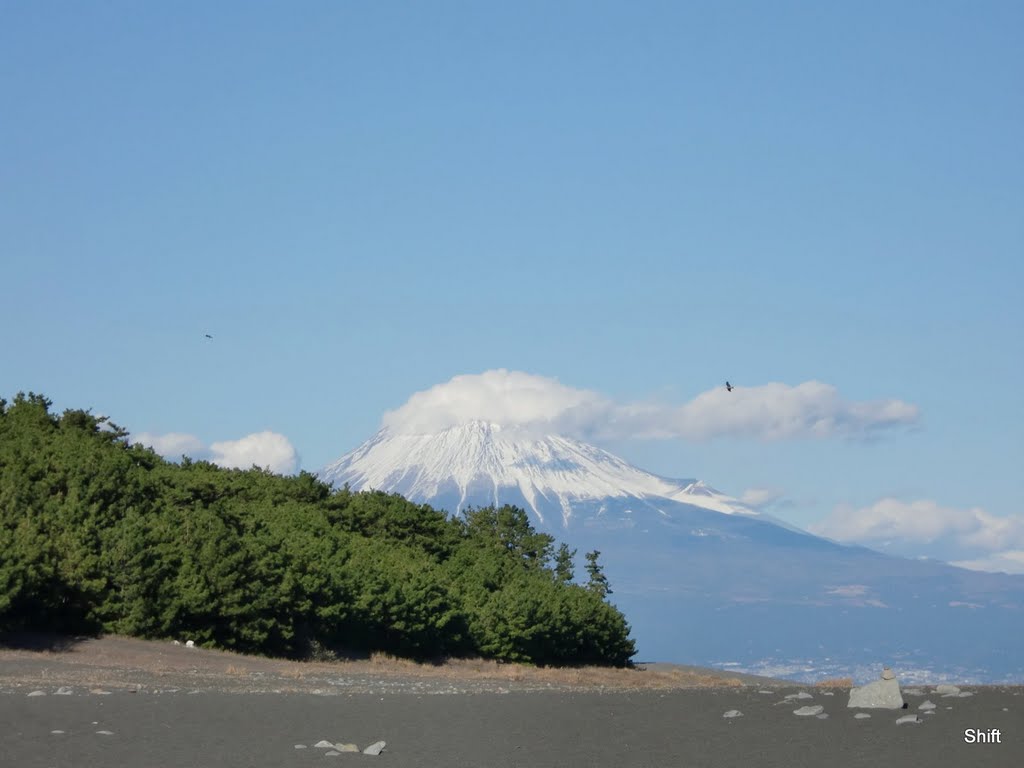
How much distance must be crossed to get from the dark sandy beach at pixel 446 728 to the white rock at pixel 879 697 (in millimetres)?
596

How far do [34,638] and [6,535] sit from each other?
3540 mm

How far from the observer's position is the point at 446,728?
29.2 meters

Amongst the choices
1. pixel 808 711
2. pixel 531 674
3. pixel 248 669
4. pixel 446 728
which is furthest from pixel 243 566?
pixel 808 711

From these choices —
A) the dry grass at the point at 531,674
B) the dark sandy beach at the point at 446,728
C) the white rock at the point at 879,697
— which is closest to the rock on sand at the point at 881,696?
the white rock at the point at 879,697

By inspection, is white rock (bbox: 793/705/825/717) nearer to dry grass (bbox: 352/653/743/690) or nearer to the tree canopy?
dry grass (bbox: 352/653/743/690)

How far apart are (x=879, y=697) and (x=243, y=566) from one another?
2634cm

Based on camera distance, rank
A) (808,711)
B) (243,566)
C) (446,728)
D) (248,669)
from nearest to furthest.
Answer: (446,728) → (808,711) → (248,669) → (243,566)

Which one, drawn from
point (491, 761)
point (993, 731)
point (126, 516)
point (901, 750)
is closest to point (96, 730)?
point (491, 761)

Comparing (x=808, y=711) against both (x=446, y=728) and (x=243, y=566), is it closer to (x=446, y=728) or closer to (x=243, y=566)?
(x=446, y=728)

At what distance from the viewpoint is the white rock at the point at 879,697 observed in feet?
110

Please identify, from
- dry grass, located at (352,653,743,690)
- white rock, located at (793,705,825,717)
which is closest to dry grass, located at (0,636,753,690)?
dry grass, located at (352,653,743,690)

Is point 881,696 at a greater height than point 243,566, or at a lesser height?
lesser

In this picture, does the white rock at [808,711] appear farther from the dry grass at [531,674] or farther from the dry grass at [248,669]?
the dry grass at [531,674]

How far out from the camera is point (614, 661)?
7931 cm
